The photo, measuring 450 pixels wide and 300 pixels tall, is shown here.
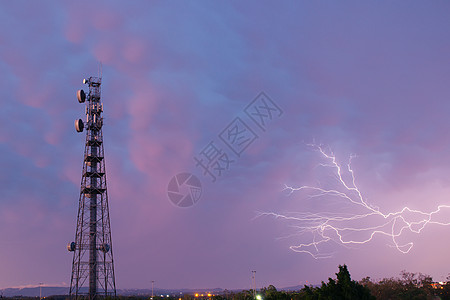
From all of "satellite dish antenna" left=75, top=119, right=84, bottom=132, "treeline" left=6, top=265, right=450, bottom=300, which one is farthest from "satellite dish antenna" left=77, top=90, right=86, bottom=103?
"treeline" left=6, top=265, right=450, bottom=300

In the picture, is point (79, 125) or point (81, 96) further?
point (81, 96)

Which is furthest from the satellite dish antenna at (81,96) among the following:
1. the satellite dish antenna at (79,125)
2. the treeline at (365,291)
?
the treeline at (365,291)

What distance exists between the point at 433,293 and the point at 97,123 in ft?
182

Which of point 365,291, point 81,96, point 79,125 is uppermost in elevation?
point 81,96

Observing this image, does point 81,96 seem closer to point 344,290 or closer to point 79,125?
point 79,125

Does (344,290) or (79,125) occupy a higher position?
(79,125)

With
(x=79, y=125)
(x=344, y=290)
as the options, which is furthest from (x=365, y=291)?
(x=79, y=125)

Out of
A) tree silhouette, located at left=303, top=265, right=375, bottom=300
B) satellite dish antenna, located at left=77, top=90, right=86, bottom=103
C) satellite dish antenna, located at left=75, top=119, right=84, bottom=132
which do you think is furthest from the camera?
satellite dish antenna, located at left=77, top=90, right=86, bottom=103

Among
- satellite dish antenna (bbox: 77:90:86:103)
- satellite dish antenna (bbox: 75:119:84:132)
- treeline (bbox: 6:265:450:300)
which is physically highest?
satellite dish antenna (bbox: 77:90:86:103)

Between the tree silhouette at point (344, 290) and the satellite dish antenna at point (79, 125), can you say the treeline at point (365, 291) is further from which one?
the satellite dish antenna at point (79, 125)

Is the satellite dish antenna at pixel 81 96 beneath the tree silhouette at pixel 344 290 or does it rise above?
above

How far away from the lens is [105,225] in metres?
52.5

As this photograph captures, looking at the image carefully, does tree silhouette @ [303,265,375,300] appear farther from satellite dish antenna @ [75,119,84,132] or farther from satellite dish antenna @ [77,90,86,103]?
satellite dish antenna @ [77,90,86,103]

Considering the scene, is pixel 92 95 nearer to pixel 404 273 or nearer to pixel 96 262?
pixel 96 262
